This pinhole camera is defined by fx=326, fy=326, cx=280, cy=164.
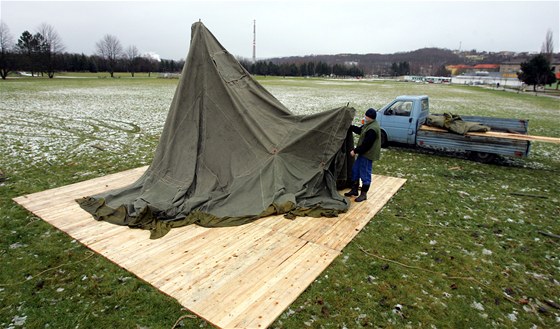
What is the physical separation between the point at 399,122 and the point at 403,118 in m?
0.20

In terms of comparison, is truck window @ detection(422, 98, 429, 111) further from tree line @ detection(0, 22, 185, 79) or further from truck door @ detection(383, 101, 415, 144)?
tree line @ detection(0, 22, 185, 79)

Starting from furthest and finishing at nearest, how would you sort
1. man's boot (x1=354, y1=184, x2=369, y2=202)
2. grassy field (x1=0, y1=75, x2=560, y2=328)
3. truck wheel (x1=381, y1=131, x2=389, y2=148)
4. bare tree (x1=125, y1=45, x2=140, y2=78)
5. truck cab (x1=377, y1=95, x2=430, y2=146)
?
1. bare tree (x1=125, y1=45, x2=140, y2=78)
2. truck wheel (x1=381, y1=131, x2=389, y2=148)
3. truck cab (x1=377, y1=95, x2=430, y2=146)
4. man's boot (x1=354, y1=184, x2=369, y2=202)
5. grassy field (x1=0, y1=75, x2=560, y2=328)

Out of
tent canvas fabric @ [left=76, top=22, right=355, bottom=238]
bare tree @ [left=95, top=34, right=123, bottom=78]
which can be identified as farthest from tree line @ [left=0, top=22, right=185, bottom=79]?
tent canvas fabric @ [left=76, top=22, right=355, bottom=238]

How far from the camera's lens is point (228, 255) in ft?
16.6

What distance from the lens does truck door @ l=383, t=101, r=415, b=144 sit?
11688 mm

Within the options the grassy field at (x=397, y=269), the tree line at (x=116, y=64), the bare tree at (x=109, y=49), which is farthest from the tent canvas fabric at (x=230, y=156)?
the bare tree at (x=109, y=49)

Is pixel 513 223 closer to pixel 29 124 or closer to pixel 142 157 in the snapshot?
pixel 142 157

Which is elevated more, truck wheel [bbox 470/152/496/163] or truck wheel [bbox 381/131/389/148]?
truck wheel [bbox 381/131/389/148]

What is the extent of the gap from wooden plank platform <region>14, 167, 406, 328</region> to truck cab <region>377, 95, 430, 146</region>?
560 cm

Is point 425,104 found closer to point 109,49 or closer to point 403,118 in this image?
point 403,118

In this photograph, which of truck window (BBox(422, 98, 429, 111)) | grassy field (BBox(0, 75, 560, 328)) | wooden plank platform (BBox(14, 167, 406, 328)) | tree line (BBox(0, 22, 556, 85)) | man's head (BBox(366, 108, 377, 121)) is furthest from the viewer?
tree line (BBox(0, 22, 556, 85))

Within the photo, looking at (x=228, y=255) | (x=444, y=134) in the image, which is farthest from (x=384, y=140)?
(x=228, y=255)

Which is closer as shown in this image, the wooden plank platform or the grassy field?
the grassy field

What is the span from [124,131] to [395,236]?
1274 centimetres
